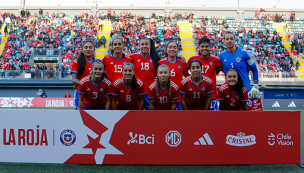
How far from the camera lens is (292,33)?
2569 cm

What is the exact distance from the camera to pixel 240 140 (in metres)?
3.57

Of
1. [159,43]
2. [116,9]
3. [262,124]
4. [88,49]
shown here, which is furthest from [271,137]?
[116,9]

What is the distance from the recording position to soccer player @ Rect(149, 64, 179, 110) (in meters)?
4.17

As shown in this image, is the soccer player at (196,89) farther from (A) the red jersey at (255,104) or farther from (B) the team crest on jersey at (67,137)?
(B) the team crest on jersey at (67,137)

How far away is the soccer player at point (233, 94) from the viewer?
4242mm

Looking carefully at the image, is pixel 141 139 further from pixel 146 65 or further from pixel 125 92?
pixel 146 65

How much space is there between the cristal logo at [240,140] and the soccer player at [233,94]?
2.68 feet

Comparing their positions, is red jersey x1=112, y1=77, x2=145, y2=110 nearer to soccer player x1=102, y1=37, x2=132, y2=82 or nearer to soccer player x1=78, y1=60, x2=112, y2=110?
soccer player x1=78, y1=60, x2=112, y2=110

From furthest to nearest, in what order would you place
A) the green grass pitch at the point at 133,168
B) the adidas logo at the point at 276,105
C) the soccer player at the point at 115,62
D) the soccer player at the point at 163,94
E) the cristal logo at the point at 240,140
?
the adidas logo at the point at 276,105
the soccer player at the point at 115,62
the soccer player at the point at 163,94
the cristal logo at the point at 240,140
the green grass pitch at the point at 133,168

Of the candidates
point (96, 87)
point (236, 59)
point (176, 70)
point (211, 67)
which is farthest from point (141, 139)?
point (236, 59)

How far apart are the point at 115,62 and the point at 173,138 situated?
2008mm

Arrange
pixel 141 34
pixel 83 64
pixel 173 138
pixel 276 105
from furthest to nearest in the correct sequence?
pixel 141 34, pixel 276 105, pixel 83 64, pixel 173 138

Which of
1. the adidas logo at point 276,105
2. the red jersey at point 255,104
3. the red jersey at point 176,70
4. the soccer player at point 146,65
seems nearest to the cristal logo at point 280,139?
the red jersey at point 255,104

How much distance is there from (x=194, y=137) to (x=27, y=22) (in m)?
26.8
